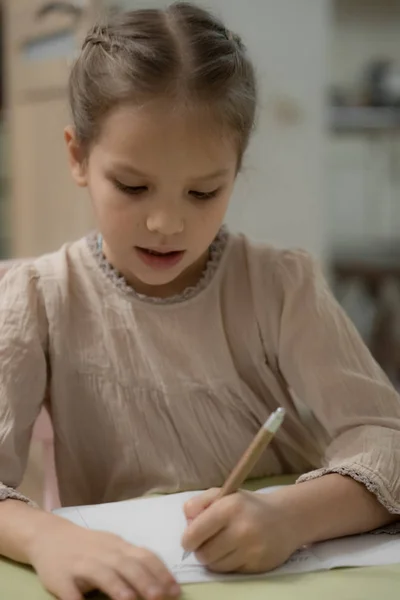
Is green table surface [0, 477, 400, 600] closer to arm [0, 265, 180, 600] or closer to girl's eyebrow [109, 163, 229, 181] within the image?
arm [0, 265, 180, 600]

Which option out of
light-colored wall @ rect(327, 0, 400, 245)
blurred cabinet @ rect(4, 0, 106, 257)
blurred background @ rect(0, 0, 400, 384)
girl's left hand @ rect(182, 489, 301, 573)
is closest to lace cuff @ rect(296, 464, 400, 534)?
girl's left hand @ rect(182, 489, 301, 573)

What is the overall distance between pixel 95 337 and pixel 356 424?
290 mm

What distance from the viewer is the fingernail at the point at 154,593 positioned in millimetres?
636

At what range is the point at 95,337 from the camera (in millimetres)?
958

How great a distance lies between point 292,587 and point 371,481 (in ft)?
0.57

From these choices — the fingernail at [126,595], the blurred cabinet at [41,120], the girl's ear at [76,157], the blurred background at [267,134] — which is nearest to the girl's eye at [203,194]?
the girl's ear at [76,157]

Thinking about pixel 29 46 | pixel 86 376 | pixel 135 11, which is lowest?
pixel 86 376

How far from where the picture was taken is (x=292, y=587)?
0.69m

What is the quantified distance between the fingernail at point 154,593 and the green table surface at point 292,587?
1.4 inches

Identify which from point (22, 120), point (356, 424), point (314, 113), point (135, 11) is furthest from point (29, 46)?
point (356, 424)

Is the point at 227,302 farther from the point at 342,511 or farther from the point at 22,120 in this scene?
the point at 22,120

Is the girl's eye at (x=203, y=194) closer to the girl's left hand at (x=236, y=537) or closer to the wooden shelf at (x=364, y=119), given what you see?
the girl's left hand at (x=236, y=537)

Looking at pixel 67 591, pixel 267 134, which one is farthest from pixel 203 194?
pixel 267 134

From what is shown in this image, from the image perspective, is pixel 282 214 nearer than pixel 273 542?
No
